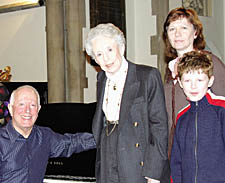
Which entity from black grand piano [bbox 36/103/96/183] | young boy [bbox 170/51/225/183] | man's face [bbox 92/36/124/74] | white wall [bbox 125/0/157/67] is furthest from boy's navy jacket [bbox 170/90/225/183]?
white wall [bbox 125/0/157/67]

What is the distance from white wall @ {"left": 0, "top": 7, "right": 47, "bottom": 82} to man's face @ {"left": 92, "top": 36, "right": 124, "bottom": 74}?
3.16m

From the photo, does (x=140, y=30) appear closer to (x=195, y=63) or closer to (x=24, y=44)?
(x=24, y=44)

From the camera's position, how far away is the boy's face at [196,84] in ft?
6.79

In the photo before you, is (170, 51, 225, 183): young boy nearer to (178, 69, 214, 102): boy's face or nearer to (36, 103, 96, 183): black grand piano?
(178, 69, 214, 102): boy's face

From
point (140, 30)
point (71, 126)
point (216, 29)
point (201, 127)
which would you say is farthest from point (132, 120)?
point (216, 29)

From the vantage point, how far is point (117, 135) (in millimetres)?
2139

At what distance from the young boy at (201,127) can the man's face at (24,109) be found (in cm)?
83

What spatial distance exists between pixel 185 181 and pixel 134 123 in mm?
409

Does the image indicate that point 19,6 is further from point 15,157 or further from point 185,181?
point 185,181

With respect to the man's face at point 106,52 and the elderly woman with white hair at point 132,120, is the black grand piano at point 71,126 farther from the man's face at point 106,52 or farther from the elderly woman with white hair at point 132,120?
the man's face at point 106,52

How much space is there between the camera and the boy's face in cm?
207

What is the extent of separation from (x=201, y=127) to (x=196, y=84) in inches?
8.8

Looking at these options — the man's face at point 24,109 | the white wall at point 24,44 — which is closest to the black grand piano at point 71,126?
the man's face at point 24,109

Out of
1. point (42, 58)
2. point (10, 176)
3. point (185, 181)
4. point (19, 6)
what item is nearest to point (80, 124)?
point (10, 176)
